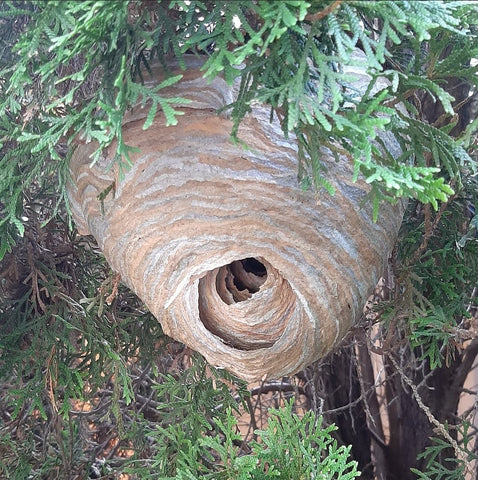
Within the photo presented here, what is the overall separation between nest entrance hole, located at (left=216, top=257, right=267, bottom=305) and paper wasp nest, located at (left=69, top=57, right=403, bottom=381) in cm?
2

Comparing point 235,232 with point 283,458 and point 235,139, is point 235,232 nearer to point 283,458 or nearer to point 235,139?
point 235,139

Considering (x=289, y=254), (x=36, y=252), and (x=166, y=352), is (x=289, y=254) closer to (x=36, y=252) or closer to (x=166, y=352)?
(x=36, y=252)

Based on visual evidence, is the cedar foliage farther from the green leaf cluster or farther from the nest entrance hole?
the nest entrance hole

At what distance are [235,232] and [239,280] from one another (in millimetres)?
281

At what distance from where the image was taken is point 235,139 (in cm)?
96

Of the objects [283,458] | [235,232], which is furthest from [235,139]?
[283,458]

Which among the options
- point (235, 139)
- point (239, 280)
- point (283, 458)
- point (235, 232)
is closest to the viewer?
point (235, 139)

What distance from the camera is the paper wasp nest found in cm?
116

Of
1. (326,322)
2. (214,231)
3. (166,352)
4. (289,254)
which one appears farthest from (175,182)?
(166,352)

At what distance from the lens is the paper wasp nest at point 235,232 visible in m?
1.16

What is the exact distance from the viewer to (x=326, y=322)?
48.8 inches

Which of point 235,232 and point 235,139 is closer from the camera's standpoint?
point 235,139

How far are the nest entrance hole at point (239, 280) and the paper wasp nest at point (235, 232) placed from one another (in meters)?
0.02

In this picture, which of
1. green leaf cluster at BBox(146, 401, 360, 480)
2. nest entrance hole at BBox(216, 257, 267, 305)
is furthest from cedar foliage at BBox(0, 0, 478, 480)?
nest entrance hole at BBox(216, 257, 267, 305)
